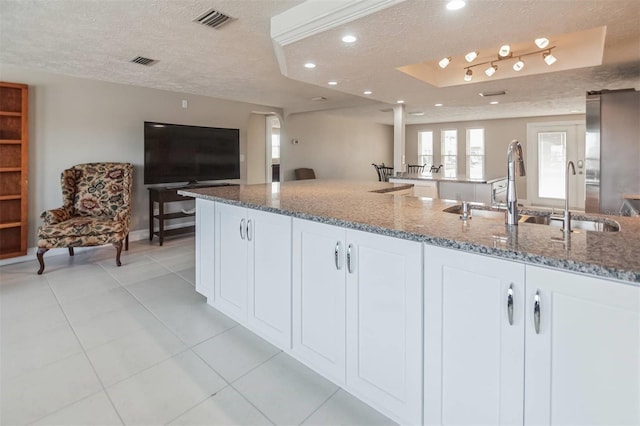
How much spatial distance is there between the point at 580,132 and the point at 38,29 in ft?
31.7

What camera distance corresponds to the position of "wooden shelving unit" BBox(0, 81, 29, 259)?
3.91 m

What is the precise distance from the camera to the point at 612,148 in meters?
3.30

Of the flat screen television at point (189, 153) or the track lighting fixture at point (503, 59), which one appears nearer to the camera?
the track lighting fixture at point (503, 59)

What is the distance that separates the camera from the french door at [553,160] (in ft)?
25.8

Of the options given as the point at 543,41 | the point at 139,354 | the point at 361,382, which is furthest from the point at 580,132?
the point at 139,354

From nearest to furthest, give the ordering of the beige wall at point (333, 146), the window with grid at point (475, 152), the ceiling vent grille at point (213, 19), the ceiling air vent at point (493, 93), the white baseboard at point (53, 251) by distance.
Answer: the ceiling vent grille at point (213, 19) → the white baseboard at point (53, 251) → the ceiling air vent at point (493, 93) → the beige wall at point (333, 146) → the window with grid at point (475, 152)

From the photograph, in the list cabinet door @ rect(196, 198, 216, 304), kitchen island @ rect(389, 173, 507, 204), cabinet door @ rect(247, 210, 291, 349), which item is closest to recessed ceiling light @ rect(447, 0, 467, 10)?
cabinet door @ rect(247, 210, 291, 349)

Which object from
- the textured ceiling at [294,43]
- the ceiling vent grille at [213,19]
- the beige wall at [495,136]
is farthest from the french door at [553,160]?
the ceiling vent grille at [213,19]

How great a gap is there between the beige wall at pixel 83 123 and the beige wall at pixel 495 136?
7084 mm

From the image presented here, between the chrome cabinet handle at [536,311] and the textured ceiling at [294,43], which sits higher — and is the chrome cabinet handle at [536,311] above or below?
below

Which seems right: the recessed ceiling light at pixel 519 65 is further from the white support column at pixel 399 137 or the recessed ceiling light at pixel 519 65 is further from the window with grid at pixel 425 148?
the window with grid at pixel 425 148

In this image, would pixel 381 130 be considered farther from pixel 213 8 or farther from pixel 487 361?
pixel 487 361

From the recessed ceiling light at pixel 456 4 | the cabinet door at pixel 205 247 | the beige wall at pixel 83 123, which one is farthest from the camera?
the beige wall at pixel 83 123

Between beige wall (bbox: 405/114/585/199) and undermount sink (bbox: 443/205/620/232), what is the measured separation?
7.67 metres
